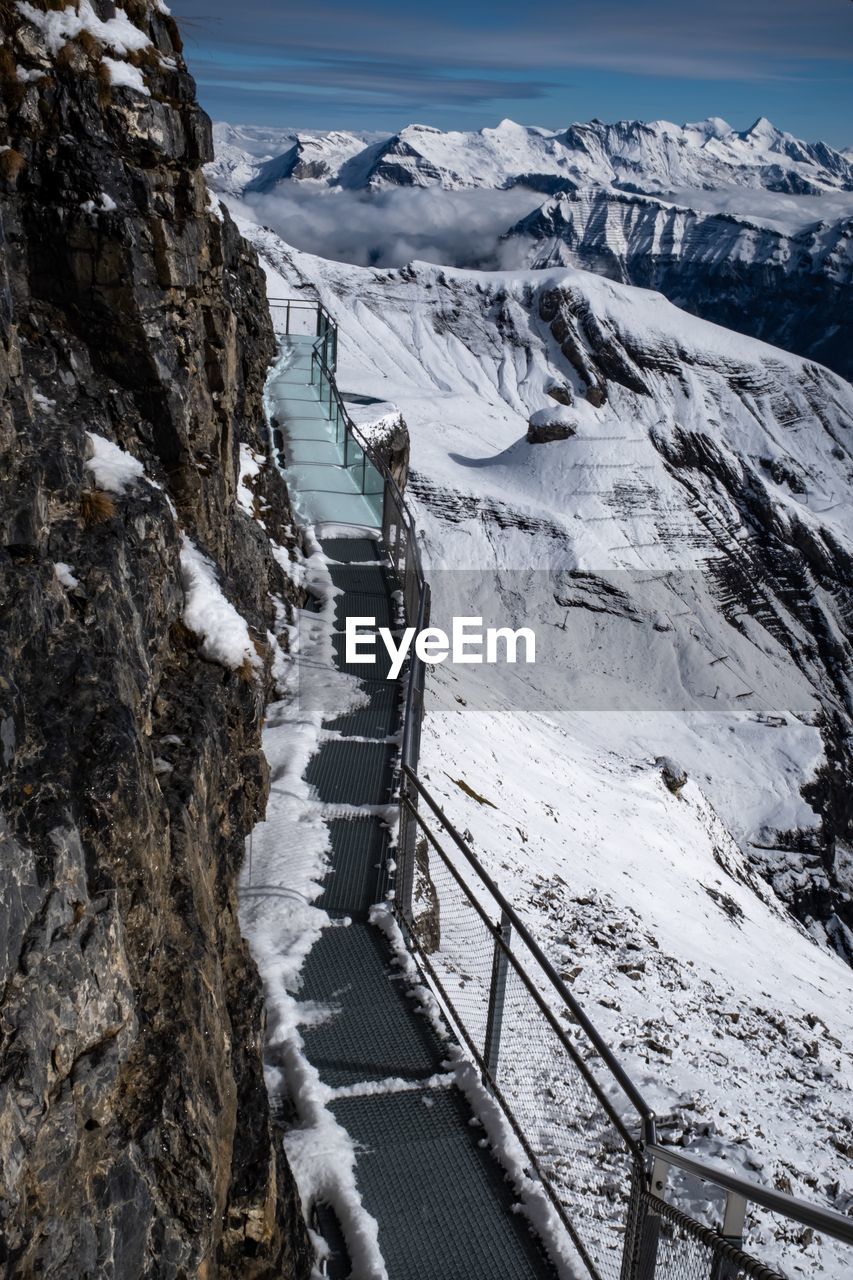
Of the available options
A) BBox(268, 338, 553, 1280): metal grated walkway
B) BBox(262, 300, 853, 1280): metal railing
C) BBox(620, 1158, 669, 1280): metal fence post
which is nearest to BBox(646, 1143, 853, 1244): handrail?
BBox(262, 300, 853, 1280): metal railing

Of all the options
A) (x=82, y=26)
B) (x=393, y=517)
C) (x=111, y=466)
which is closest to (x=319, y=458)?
(x=393, y=517)

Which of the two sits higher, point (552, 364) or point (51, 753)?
point (51, 753)

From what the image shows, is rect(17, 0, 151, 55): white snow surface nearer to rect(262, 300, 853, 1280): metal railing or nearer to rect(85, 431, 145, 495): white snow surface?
rect(85, 431, 145, 495): white snow surface

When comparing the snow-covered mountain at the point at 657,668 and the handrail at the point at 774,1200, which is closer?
the handrail at the point at 774,1200

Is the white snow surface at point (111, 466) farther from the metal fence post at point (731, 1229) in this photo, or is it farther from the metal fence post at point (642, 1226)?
the metal fence post at point (731, 1229)

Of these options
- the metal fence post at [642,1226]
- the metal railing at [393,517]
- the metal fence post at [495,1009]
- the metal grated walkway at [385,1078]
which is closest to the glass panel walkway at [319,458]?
the metal railing at [393,517]

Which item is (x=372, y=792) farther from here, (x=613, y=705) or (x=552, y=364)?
(x=552, y=364)

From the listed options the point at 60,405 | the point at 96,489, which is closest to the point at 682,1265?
the point at 96,489
